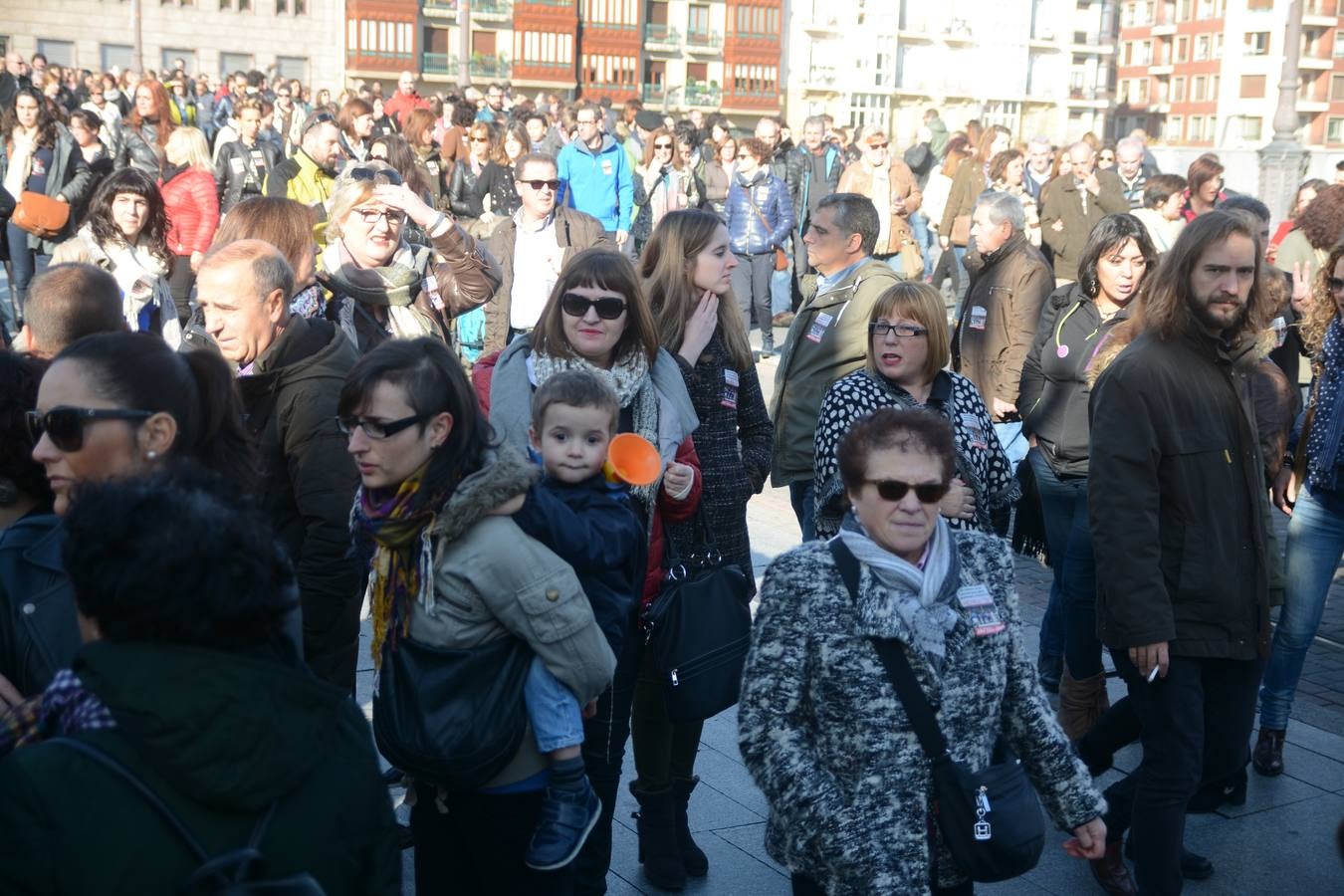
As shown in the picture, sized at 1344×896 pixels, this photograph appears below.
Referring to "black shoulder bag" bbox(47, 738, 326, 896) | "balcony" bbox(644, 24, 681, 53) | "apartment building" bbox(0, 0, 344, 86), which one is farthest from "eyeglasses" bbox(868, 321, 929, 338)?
"balcony" bbox(644, 24, 681, 53)

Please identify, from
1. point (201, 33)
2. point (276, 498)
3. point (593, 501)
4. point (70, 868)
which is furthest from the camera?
point (201, 33)

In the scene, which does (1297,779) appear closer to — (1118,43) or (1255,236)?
(1255,236)

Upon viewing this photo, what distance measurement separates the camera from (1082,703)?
5.55 metres

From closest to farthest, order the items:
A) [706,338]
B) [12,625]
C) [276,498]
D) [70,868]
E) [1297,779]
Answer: [70,868] < [12,625] < [276,498] < [706,338] < [1297,779]

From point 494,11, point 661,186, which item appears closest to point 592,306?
point 661,186

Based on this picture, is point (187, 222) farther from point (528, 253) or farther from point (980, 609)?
point (980, 609)

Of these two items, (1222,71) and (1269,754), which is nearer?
(1269,754)

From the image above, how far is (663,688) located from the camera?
13.8 feet

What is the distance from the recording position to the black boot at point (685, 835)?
456 centimetres

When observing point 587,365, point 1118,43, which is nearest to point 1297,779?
point 587,365

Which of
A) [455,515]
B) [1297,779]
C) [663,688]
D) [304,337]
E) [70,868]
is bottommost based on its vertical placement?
[1297,779]

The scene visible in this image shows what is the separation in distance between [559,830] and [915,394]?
203 cm

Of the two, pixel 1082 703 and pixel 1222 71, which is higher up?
pixel 1222 71

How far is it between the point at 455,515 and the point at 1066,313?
12.9 feet
